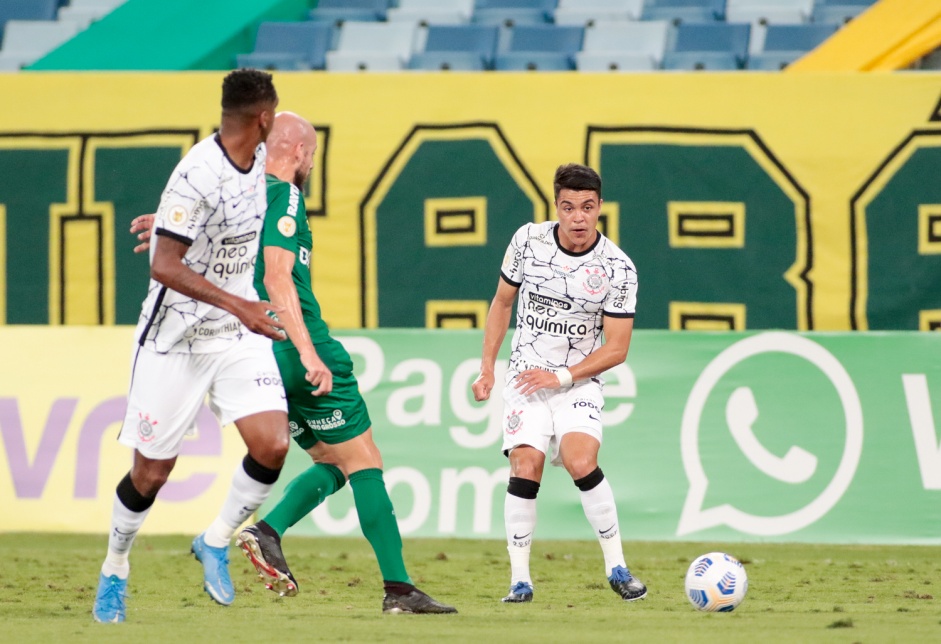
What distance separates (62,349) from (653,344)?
409 cm

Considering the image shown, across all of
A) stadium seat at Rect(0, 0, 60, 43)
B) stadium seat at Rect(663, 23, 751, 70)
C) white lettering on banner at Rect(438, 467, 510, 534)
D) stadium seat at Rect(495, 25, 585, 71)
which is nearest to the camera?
white lettering on banner at Rect(438, 467, 510, 534)

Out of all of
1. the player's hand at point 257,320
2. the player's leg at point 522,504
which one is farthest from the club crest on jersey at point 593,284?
the player's hand at point 257,320

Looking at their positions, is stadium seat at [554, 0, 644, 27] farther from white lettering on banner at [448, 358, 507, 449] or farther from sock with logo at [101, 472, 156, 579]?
sock with logo at [101, 472, 156, 579]

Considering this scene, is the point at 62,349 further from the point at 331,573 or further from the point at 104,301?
the point at 331,573

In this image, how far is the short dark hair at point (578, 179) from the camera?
6.64 m

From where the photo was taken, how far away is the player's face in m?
6.67

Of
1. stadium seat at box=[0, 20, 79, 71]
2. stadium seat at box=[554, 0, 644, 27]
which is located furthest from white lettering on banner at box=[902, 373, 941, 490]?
stadium seat at box=[0, 20, 79, 71]

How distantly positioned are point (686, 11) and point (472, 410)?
6018 millimetres

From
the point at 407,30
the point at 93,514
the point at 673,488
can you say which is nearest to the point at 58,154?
the point at 93,514

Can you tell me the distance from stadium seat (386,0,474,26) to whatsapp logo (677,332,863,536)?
6185 millimetres

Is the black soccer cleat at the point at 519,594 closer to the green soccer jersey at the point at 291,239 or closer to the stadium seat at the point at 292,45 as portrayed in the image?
the green soccer jersey at the point at 291,239

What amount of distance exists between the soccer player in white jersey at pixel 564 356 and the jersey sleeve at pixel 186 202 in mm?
1835

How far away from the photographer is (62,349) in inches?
393

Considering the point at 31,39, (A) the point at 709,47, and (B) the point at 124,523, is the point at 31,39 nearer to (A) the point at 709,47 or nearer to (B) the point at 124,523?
(A) the point at 709,47
